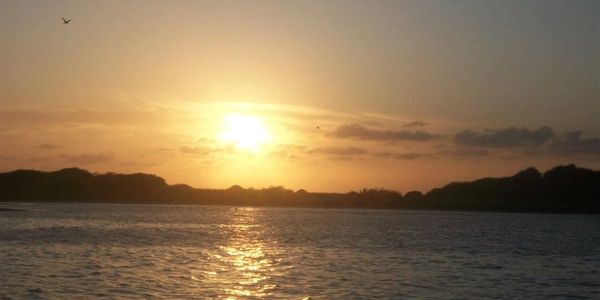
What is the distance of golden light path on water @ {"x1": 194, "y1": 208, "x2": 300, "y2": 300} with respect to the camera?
4020cm

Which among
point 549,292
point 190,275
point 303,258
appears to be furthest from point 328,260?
point 549,292

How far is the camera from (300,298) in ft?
124

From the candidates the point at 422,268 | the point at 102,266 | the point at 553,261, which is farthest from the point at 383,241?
the point at 102,266

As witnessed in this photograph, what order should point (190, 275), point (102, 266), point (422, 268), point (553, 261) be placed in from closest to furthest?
point (190, 275) → point (102, 266) → point (422, 268) → point (553, 261)

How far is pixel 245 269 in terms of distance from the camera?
50.8m

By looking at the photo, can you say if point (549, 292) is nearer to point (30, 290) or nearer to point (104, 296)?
point (104, 296)

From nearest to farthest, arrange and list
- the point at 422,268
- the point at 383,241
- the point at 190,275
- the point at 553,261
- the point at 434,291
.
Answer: the point at 434,291 → the point at 190,275 → the point at 422,268 → the point at 553,261 → the point at 383,241

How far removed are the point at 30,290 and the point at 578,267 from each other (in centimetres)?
4129

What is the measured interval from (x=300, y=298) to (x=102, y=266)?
1762 cm

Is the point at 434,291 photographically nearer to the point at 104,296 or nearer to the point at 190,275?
the point at 190,275

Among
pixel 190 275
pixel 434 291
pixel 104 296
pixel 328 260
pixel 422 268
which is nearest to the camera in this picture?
pixel 104 296

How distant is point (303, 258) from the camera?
60188mm

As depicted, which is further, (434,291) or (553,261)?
(553,261)

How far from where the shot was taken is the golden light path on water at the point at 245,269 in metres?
40.2
